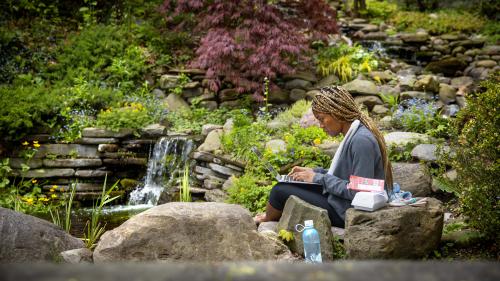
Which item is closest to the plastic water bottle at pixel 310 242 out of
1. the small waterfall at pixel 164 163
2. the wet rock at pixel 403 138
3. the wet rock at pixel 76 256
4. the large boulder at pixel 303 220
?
the large boulder at pixel 303 220

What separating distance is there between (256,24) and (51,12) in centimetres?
581

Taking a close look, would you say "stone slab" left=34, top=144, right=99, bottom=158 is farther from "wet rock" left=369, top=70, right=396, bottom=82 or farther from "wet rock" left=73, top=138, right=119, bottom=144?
"wet rock" left=369, top=70, right=396, bottom=82

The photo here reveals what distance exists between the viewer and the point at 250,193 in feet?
16.5

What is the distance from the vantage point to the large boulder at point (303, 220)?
10.2 feet

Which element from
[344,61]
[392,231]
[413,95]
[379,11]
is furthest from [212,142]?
[379,11]

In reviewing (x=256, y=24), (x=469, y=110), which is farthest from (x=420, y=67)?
(x=469, y=110)

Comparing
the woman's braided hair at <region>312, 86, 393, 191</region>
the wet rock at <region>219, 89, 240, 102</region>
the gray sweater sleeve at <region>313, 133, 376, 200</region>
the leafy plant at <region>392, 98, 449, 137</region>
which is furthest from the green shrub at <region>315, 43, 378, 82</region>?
the gray sweater sleeve at <region>313, 133, 376, 200</region>

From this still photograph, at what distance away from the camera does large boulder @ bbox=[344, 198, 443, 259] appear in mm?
2871

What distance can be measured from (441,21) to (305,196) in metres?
10.3

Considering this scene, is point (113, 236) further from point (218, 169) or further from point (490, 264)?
point (218, 169)

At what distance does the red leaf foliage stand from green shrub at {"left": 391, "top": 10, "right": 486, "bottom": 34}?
478cm

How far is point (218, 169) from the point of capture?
617 cm

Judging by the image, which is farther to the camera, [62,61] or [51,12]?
[51,12]

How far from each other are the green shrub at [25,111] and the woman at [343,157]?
16.8 ft
